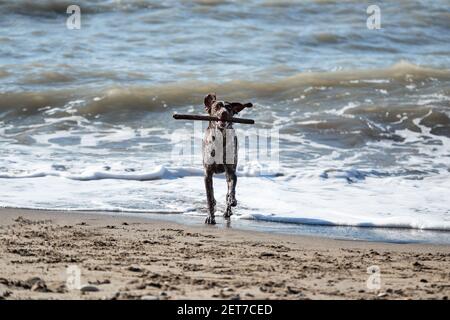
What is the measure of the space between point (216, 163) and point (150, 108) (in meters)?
6.82

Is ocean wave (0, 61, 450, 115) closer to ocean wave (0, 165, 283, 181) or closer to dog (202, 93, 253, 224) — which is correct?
ocean wave (0, 165, 283, 181)

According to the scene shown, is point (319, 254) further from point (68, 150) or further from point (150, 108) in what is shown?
point (150, 108)

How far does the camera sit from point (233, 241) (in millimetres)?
7180

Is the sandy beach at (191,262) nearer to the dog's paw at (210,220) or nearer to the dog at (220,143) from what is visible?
the dog's paw at (210,220)

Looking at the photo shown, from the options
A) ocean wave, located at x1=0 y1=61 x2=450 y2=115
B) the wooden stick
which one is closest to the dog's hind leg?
the wooden stick

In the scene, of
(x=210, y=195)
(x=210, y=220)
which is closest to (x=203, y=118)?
(x=210, y=195)

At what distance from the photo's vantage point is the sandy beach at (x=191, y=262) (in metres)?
5.32

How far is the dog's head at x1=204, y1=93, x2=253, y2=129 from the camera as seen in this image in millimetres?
7605

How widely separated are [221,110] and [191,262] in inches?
71.4

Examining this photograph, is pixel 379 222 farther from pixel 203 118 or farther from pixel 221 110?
pixel 203 118

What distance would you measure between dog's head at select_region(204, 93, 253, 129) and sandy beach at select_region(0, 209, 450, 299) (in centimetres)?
88

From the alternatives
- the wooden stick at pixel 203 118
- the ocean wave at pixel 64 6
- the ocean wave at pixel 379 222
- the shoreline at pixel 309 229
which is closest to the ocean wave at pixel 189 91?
the ocean wave at pixel 64 6

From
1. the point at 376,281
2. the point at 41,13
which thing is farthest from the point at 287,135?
the point at 41,13

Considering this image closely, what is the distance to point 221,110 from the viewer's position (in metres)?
7.64
